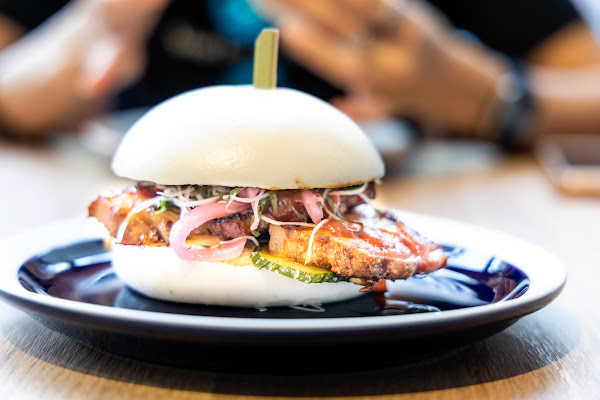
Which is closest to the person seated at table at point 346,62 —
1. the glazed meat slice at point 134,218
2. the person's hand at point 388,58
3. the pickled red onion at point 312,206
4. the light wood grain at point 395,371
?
the person's hand at point 388,58

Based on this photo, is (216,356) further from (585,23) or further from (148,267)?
(585,23)

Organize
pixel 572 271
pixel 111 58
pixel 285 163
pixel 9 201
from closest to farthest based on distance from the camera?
1. pixel 285 163
2. pixel 572 271
3. pixel 9 201
4. pixel 111 58

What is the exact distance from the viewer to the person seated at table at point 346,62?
10.2 feet

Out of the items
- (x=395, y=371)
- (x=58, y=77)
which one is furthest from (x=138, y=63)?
(x=395, y=371)

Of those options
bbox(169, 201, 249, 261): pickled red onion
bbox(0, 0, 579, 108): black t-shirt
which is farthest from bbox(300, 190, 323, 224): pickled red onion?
bbox(0, 0, 579, 108): black t-shirt

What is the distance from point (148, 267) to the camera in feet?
3.67

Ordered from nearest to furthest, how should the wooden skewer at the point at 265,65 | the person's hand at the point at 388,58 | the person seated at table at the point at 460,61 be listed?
the wooden skewer at the point at 265,65
the person's hand at the point at 388,58
the person seated at table at the point at 460,61

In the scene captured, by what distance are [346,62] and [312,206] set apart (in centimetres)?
210

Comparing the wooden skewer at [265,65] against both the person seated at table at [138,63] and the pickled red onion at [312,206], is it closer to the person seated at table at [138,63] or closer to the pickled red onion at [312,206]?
the pickled red onion at [312,206]

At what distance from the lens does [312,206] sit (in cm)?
112

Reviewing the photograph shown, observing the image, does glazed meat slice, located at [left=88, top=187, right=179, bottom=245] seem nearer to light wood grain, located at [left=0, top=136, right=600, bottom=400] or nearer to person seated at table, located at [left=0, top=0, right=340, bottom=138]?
light wood grain, located at [left=0, top=136, right=600, bottom=400]

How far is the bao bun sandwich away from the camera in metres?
1.06

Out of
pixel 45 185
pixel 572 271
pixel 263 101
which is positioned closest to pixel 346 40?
pixel 45 185

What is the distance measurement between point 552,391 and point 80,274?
0.82m
